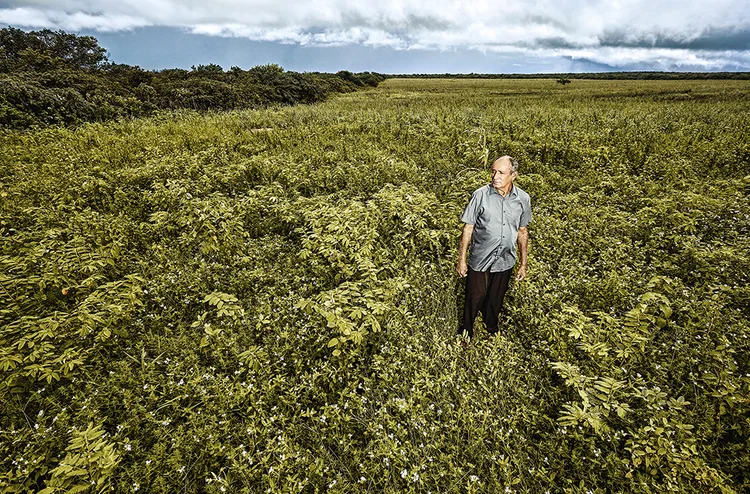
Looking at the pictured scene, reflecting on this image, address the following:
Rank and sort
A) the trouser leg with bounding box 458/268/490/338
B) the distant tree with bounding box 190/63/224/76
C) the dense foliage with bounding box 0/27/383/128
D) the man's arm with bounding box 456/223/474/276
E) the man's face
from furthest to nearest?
the distant tree with bounding box 190/63/224/76
the dense foliage with bounding box 0/27/383/128
the trouser leg with bounding box 458/268/490/338
the man's arm with bounding box 456/223/474/276
the man's face

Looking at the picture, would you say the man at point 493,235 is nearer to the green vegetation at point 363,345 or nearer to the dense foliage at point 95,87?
the green vegetation at point 363,345

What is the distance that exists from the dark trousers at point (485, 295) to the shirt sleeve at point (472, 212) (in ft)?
2.15

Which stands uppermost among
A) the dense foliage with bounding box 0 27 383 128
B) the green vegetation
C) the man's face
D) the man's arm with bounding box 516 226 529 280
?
the dense foliage with bounding box 0 27 383 128

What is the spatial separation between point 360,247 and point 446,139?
25.5 ft

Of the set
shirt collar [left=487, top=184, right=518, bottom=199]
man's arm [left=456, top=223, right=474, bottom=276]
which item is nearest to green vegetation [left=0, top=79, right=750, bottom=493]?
man's arm [left=456, top=223, right=474, bottom=276]

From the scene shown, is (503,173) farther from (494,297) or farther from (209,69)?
(209,69)

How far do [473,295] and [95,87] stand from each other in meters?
21.4

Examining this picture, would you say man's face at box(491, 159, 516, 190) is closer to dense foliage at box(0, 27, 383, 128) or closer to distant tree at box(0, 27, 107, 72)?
dense foliage at box(0, 27, 383, 128)

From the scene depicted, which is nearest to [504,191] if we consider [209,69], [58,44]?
[209,69]

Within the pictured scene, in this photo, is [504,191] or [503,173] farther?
[504,191]

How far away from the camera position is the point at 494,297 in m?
4.13

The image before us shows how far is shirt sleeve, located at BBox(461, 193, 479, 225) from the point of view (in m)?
3.83

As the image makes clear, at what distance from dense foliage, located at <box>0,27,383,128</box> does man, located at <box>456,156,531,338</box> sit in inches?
659

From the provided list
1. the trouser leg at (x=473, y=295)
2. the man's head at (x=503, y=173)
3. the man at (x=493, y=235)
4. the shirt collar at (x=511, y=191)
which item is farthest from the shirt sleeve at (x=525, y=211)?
the trouser leg at (x=473, y=295)
